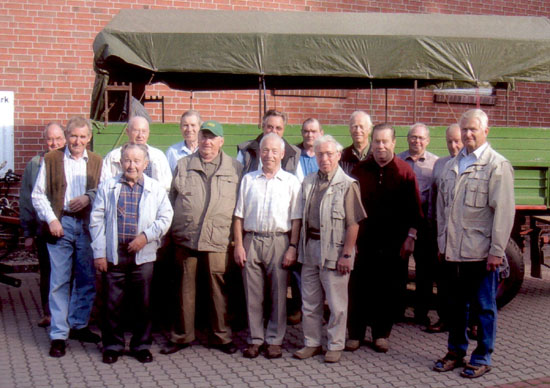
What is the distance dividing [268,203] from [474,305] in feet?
5.34

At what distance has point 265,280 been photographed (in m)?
5.25

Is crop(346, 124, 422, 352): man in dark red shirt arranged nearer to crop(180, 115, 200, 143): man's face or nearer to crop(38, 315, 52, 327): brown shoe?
crop(180, 115, 200, 143): man's face

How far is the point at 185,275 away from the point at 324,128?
2.29m

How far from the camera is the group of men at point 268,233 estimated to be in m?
4.79

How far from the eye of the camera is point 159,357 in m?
5.17

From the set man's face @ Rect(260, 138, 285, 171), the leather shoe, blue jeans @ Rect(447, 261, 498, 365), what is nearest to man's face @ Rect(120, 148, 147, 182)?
man's face @ Rect(260, 138, 285, 171)

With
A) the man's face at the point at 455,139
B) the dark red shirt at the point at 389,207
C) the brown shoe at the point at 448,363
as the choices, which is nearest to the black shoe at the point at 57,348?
the dark red shirt at the point at 389,207

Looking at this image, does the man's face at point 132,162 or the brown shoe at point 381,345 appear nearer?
the man's face at point 132,162

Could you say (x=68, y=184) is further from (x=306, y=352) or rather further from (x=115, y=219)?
(x=306, y=352)

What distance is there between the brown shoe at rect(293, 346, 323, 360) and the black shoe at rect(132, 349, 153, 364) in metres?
1.07

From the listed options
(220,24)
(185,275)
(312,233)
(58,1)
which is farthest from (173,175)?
(58,1)

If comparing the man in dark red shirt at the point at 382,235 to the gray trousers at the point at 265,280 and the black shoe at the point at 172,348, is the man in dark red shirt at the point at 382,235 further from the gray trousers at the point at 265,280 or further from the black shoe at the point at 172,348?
the black shoe at the point at 172,348

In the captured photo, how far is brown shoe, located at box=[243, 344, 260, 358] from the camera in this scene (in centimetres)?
514

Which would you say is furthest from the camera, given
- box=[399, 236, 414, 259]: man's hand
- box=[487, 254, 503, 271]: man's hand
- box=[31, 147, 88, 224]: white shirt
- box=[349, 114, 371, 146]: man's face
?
box=[349, 114, 371, 146]: man's face
